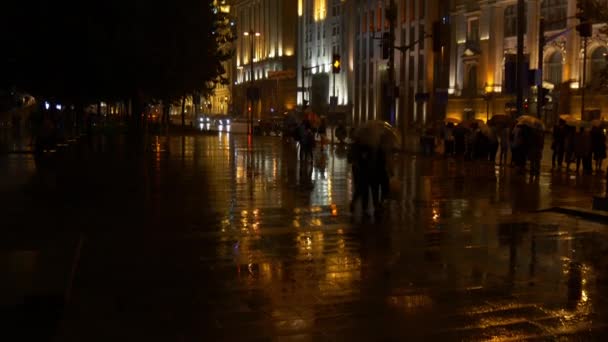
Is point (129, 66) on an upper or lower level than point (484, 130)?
upper

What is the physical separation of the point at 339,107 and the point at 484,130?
68593mm

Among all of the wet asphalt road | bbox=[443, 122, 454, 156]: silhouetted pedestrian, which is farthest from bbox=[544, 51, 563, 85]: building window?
the wet asphalt road

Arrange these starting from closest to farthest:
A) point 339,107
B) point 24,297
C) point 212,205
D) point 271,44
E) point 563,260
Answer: point 24,297 < point 563,260 < point 212,205 < point 339,107 < point 271,44

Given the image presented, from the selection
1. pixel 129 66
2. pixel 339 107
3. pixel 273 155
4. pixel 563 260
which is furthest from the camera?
pixel 339 107

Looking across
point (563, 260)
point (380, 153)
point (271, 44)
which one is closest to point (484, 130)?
point (380, 153)

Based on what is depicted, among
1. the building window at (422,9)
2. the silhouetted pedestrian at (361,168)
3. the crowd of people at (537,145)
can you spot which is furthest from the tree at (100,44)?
the building window at (422,9)

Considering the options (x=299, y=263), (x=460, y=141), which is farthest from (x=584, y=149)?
(x=299, y=263)

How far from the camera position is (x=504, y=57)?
67188 mm

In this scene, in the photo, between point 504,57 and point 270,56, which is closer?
point 504,57

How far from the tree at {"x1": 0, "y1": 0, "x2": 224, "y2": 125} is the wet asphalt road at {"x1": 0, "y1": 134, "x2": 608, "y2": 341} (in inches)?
165

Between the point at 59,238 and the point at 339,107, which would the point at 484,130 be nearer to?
the point at 59,238

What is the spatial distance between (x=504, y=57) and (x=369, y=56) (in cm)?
2448

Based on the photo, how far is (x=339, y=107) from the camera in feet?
317

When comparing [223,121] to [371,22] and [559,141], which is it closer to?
[371,22]
